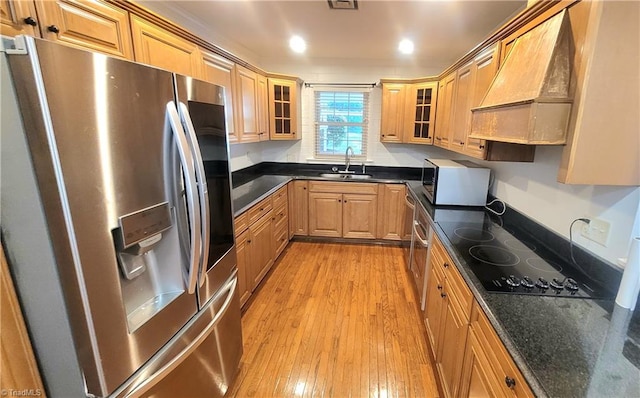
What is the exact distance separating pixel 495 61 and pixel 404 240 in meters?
2.35

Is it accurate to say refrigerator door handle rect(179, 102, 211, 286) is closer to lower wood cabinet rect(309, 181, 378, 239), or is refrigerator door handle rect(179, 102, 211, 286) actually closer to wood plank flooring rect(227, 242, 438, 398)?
wood plank flooring rect(227, 242, 438, 398)

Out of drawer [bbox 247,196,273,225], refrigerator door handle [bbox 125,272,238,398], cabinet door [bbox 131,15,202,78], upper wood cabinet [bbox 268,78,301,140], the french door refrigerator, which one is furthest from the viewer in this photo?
upper wood cabinet [bbox 268,78,301,140]

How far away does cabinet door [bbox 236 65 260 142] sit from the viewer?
2.77 metres

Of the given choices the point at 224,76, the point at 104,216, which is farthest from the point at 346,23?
the point at 104,216

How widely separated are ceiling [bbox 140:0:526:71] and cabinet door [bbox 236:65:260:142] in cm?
44

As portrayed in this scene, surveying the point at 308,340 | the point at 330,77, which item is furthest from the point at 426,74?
the point at 308,340

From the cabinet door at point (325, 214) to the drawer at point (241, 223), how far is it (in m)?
1.54

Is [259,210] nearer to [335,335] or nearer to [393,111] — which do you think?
[335,335]

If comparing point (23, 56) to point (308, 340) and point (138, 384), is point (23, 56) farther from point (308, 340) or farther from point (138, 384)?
point (308, 340)

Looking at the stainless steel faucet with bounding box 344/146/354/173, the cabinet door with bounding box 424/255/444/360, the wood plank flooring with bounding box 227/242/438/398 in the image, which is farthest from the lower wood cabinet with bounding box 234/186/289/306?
the cabinet door with bounding box 424/255/444/360

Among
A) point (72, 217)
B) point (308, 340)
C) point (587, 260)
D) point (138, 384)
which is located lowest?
point (308, 340)

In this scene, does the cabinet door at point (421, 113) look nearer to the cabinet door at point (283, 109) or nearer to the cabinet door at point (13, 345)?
the cabinet door at point (283, 109)

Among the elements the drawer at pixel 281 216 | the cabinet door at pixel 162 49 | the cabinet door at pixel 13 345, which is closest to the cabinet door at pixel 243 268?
the drawer at pixel 281 216

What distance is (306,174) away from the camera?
407cm
